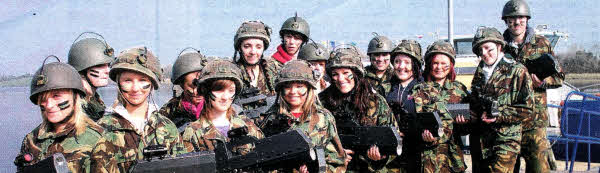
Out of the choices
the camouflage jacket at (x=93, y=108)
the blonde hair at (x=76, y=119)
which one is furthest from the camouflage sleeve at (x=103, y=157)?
the camouflage jacket at (x=93, y=108)

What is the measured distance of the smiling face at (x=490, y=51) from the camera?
671cm

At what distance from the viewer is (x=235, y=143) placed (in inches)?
157

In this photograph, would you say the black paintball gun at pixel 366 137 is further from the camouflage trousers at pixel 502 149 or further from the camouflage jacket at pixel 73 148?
the camouflage jacket at pixel 73 148

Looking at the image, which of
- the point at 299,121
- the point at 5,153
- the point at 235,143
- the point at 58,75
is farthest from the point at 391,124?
the point at 5,153

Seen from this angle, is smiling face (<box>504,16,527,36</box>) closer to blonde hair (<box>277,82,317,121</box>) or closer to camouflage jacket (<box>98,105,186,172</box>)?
blonde hair (<box>277,82,317,121</box>)

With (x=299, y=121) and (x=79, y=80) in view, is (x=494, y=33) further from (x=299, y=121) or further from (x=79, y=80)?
(x=79, y=80)

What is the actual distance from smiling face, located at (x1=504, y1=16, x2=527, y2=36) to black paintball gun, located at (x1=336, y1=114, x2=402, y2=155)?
296cm

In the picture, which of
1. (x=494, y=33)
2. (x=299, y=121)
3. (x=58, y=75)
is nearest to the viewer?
(x=58, y=75)

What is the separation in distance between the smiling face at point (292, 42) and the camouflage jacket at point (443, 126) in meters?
1.84

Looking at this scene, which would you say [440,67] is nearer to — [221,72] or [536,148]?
[536,148]

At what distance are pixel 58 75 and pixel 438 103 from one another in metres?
3.91

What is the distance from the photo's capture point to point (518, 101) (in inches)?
252

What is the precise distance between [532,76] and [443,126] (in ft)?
5.62

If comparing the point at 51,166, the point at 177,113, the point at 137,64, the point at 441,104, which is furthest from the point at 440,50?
the point at 51,166
